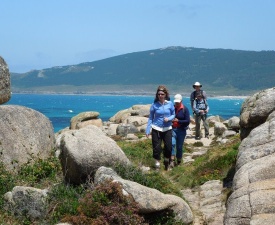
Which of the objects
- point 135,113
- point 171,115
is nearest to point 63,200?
point 171,115

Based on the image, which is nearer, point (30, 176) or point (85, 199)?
point (85, 199)

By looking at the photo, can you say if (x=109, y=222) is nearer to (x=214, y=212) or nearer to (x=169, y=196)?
(x=169, y=196)

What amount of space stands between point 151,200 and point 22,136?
6656mm

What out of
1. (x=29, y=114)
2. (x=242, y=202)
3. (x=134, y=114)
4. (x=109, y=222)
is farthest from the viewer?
(x=134, y=114)

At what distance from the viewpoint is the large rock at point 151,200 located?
11.3 metres

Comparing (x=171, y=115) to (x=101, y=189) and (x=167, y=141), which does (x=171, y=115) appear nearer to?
(x=167, y=141)

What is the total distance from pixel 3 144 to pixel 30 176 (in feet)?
4.87

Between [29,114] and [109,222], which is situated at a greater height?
[29,114]

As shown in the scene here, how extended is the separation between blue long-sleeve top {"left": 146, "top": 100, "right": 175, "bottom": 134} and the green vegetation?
1.70m

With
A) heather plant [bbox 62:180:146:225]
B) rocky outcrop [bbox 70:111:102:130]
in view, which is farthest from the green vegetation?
rocky outcrop [bbox 70:111:102:130]

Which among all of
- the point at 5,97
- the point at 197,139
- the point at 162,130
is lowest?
the point at 197,139

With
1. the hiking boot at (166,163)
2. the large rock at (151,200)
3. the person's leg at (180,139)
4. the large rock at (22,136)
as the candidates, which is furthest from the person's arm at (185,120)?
the large rock at (151,200)

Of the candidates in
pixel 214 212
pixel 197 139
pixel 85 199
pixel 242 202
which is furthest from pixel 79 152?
pixel 197 139

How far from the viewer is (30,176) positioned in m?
15.1
